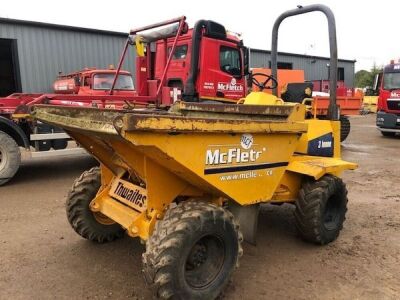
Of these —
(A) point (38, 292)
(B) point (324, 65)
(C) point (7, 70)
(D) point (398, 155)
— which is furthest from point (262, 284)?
(B) point (324, 65)

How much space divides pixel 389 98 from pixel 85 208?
12.1 m

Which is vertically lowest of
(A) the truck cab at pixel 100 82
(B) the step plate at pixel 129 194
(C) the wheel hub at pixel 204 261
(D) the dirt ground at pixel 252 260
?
(D) the dirt ground at pixel 252 260

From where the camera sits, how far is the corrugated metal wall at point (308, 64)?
23078 millimetres

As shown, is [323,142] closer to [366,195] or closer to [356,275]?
[356,275]

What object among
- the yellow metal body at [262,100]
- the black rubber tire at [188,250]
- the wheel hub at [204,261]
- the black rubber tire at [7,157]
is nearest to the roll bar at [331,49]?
the yellow metal body at [262,100]

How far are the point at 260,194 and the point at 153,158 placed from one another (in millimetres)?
1072

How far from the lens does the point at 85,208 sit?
3754mm

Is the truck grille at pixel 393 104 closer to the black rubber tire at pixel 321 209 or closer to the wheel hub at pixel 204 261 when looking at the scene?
the black rubber tire at pixel 321 209

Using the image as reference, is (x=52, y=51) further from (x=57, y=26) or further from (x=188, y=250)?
(x=188, y=250)

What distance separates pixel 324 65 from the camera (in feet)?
93.0

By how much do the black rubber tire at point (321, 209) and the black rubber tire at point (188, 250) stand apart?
41.1 inches

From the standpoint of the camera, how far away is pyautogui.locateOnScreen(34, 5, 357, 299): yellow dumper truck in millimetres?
2564

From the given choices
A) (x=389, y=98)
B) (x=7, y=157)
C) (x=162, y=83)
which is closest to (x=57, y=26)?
(x=7, y=157)

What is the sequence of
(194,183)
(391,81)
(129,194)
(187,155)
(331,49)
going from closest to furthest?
(187,155) < (194,183) < (129,194) < (331,49) < (391,81)
